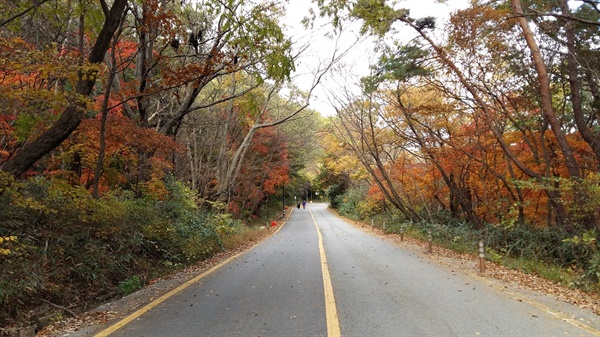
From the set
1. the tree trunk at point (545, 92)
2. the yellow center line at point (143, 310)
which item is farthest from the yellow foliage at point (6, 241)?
the tree trunk at point (545, 92)

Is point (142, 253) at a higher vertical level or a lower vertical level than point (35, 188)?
lower

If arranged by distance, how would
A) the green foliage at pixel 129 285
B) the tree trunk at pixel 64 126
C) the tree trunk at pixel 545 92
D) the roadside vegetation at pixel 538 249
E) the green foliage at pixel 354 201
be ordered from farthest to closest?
the green foliage at pixel 354 201 < the tree trunk at pixel 545 92 < the roadside vegetation at pixel 538 249 < the green foliage at pixel 129 285 < the tree trunk at pixel 64 126

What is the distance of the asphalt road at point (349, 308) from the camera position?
474cm

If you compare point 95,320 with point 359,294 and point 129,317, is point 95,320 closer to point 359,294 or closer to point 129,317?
point 129,317

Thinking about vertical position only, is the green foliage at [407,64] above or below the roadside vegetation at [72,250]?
above

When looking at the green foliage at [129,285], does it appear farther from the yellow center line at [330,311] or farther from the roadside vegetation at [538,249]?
the roadside vegetation at [538,249]

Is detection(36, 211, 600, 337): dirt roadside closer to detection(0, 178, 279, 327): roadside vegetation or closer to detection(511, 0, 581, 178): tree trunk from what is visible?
detection(0, 178, 279, 327): roadside vegetation

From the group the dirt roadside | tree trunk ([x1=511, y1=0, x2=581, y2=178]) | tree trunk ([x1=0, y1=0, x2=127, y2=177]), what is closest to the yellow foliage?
the dirt roadside

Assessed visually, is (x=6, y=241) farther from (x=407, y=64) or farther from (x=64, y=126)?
(x=407, y=64)

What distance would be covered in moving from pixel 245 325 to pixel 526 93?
1338 centimetres

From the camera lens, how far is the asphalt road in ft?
15.5

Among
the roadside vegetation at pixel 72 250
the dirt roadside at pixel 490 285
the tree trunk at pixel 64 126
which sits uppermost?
the tree trunk at pixel 64 126

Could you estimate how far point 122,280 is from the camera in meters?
7.30

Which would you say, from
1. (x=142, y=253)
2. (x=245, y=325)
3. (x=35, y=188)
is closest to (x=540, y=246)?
(x=245, y=325)
